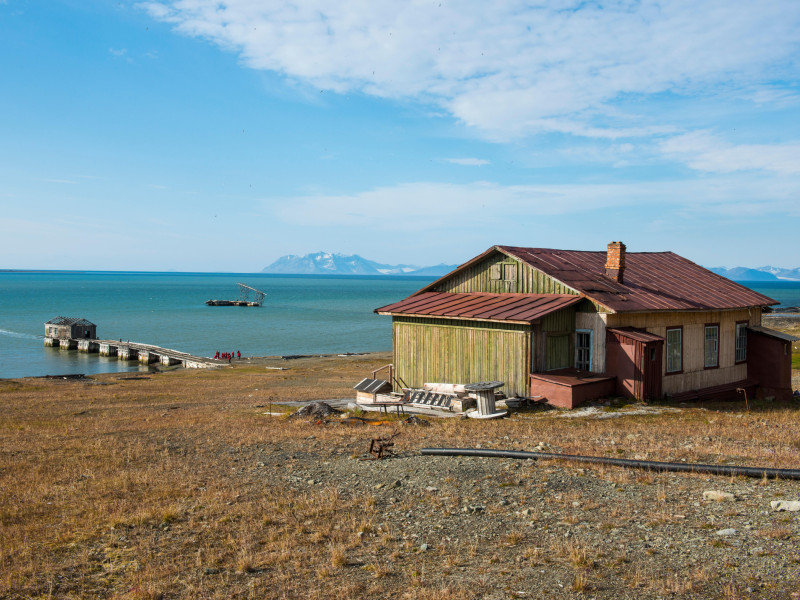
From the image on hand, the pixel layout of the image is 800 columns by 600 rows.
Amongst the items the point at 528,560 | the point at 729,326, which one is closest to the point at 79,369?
the point at 729,326

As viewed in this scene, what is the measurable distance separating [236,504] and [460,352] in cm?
1384

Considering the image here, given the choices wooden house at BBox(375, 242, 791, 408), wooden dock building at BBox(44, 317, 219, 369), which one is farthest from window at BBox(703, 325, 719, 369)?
wooden dock building at BBox(44, 317, 219, 369)

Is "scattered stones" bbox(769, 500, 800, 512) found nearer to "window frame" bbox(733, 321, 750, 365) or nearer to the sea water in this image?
"window frame" bbox(733, 321, 750, 365)

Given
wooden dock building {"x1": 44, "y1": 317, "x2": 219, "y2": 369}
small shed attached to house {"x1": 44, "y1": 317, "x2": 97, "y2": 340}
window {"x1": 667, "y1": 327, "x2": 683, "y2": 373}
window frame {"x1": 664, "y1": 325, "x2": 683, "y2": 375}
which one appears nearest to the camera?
window frame {"x1": 664, "y1": 325, "x2": 683, "y2": 375}

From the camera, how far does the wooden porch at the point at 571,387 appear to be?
65.8 ft

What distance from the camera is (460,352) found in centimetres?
2309

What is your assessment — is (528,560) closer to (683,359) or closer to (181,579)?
(181,579)

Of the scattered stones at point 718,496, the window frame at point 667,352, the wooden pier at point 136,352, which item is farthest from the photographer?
the wooden pier at point 136,352

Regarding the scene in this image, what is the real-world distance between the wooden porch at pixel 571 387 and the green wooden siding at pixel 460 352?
551 mm

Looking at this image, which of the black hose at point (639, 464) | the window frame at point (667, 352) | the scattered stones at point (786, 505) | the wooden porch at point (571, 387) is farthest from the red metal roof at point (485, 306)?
the scattered stones at point (786, 505)

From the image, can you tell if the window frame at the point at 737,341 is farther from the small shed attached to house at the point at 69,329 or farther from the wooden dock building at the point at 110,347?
the small shed attached to house at the point at 69,329

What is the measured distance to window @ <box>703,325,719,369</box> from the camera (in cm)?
2414

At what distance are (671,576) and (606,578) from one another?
0.70m

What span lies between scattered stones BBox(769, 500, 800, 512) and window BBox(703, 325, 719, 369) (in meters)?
16.4
